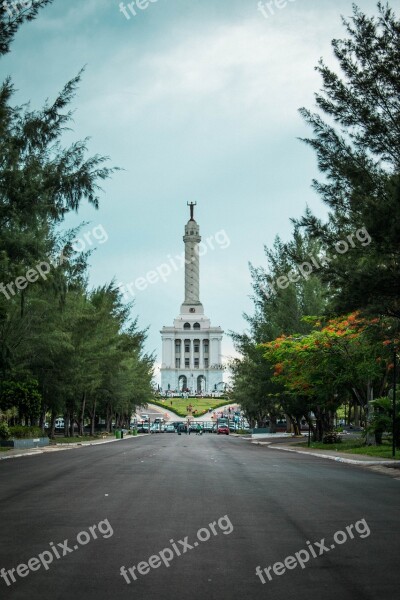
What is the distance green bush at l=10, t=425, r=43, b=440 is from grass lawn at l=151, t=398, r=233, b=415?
8089 cm

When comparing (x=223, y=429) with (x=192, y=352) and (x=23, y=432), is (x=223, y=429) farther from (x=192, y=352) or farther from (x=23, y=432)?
(x=192, y=352)

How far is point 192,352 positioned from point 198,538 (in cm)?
16669

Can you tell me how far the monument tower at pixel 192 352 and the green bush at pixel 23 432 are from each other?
419 ft

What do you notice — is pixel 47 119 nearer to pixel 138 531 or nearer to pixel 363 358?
pixel 138 531

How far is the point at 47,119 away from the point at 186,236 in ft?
483

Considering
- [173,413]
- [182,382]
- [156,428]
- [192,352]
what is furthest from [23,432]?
[182,382]

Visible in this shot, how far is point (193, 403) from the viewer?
14088 cm

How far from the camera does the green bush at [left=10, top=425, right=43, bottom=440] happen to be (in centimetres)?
4000

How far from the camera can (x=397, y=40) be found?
17.4 meters

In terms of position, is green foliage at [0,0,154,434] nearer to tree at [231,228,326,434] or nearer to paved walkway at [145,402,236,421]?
tree at [231,228,326,434]

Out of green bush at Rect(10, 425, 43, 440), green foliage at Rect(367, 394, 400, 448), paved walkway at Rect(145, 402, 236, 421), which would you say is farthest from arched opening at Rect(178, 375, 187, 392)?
green foliage at Rect(367, 394, 400, 448)

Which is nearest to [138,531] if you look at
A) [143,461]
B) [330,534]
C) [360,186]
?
[330,534]

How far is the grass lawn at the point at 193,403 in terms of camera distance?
426 ft

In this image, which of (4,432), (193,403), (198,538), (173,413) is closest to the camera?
(198,538)
